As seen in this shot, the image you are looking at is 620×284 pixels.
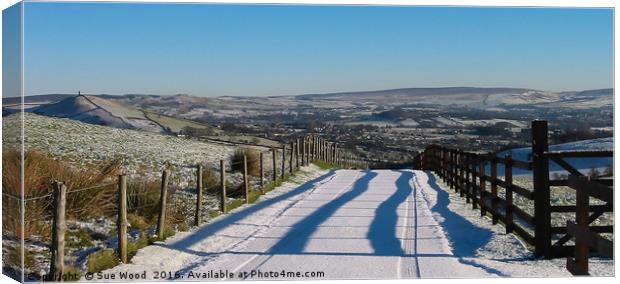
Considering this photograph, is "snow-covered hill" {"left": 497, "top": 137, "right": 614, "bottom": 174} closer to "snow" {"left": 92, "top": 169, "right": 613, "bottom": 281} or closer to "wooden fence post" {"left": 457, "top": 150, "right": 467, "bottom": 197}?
"snow" {"left": 92, "top": 169, "right": 613, "bottom": 281}

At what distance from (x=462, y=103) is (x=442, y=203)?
4554 millimetres

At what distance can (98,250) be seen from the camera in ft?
29.3

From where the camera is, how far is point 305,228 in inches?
435

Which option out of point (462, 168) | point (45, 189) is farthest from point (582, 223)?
point (462, 168)

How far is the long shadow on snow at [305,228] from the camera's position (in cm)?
926

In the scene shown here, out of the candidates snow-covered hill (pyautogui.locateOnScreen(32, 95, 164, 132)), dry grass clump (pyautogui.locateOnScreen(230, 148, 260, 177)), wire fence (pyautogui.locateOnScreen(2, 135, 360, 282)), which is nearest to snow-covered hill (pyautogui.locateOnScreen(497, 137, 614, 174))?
wire fence (pyautogui.locateOnScreen(2, 135, 360, 282))

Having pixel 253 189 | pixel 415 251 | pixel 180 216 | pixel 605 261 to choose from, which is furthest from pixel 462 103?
pixel 253 189

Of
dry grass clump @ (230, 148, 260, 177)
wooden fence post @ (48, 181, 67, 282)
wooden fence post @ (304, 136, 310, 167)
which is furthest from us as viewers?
wooden fence post @ (304, 136, 310, 167)

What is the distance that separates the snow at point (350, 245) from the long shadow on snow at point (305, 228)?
12 millimetres

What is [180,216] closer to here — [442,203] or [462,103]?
[462,103]

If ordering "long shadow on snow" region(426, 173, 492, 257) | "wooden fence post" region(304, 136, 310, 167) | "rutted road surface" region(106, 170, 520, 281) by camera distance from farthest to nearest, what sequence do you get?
"wooden fence post" region(304, 136, 310, 167), "long shadow on snow" region(426, 173, 492, 257), "rutted road surface" region(106, 170, 520, 281)

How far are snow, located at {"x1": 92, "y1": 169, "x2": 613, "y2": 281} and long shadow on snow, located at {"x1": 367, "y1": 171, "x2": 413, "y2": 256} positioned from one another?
0.04ft

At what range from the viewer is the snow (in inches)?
314

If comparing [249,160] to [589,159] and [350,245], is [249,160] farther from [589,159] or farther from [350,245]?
[589,159]
